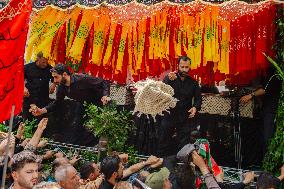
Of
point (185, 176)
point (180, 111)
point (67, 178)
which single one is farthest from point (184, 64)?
point (67, 178)

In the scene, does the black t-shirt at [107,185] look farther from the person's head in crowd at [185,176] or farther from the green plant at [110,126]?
the green plant at [110,126]

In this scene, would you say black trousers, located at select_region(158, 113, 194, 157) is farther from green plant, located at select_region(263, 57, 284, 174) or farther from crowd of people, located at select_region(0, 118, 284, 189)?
crowd of people, located at select_region(0, 118, 284, 189)

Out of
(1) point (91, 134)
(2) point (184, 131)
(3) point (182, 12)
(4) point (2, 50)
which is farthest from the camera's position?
(1) point (91, 134)

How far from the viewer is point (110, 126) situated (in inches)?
316

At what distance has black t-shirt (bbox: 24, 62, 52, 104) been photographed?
9.40 metres

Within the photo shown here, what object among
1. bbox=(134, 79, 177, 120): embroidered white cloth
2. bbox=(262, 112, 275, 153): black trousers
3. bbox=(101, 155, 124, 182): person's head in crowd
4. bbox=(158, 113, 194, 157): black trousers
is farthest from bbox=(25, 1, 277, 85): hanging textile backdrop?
bbox=(101, 155, 124, 182): person's head in crowd

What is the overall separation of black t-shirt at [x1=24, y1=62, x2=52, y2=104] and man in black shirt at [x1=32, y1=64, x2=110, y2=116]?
0.62m

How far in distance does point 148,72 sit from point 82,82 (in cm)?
119

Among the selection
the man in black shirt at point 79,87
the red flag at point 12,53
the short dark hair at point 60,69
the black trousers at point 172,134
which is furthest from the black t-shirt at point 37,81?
the red flag at point 12,53

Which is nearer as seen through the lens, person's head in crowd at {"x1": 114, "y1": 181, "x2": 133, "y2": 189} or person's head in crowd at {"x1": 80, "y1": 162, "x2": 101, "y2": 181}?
person's head in crowd at {"x1": 114, "y1": 181, "x2": 133, "y2": 189}

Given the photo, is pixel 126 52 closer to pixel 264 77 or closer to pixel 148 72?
pixel 148 72

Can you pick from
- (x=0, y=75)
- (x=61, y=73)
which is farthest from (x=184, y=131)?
(x=0, y=75)

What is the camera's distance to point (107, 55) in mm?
8469

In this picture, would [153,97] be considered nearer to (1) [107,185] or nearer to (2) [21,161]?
(1) [107,185]
